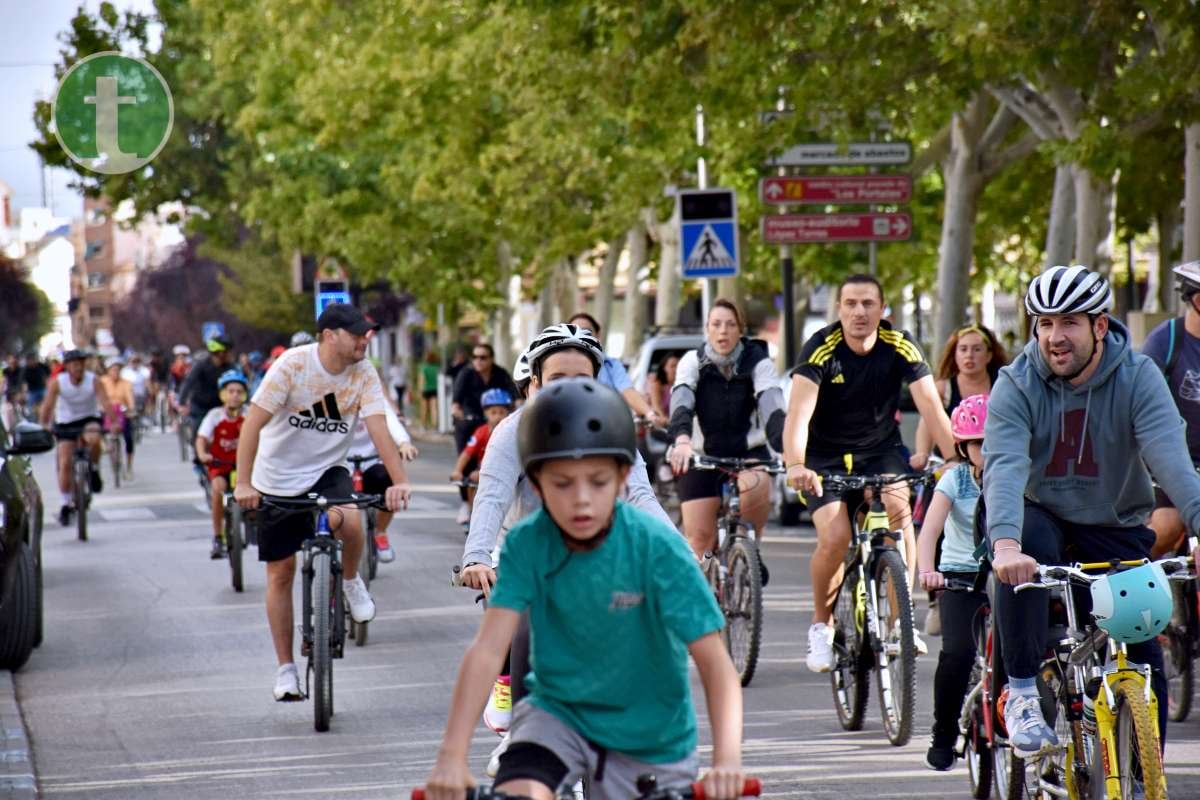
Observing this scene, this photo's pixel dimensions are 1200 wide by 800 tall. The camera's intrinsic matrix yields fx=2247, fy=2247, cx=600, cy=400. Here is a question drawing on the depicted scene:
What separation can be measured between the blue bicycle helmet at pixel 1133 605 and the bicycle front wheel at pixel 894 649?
2.90 meters

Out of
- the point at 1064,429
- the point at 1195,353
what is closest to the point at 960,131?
the point at 1195,353

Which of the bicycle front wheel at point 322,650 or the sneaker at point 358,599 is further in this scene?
the sneaker at point 358,599

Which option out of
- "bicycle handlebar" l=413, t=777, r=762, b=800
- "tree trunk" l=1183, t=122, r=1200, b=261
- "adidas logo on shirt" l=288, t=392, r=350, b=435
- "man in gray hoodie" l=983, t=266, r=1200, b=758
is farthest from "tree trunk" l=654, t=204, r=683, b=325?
"bicycle handlebar" l=413, t=777, r=762, b=800

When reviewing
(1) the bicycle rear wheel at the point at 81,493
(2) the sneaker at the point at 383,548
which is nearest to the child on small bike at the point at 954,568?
(2) the sneaker at the point at 383,548

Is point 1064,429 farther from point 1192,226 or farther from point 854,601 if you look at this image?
point 1192,226

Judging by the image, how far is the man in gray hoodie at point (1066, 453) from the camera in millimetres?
6078

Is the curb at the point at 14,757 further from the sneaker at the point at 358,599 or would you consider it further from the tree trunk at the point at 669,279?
the tree trunk at the point at 669,279

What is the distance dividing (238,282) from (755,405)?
6655 centimetres

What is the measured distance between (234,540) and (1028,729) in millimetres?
9842

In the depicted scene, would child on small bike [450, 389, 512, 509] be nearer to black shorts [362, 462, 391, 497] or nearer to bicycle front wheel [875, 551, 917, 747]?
black shorts [362, 462, 391, 497]

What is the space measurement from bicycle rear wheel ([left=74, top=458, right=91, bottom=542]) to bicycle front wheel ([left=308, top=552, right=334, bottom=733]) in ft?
36.0

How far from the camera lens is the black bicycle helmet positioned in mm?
4160

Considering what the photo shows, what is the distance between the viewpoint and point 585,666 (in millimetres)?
4336

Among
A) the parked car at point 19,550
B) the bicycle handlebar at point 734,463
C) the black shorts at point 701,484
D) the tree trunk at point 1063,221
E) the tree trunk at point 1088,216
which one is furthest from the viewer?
the tree trunk at point 1063,221
